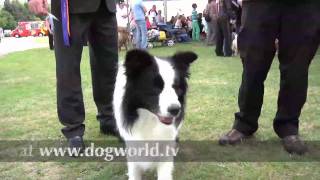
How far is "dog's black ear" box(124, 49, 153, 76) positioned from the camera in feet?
8.36

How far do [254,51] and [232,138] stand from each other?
0.75 metres

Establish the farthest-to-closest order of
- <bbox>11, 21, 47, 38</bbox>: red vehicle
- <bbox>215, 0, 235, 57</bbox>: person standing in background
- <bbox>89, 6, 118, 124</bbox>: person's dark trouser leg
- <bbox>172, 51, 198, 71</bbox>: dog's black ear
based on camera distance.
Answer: <bbox>11, 21, 47, 38</bbox>: red vehicle → <bbox>215, 0, 235, 57</bbox>: person standing in background → <bbox>89, 6, 118, 124</bbox>: person's dark trouser leg → <bbox>172, 51, 198, 71</bbox>: dog's black ear

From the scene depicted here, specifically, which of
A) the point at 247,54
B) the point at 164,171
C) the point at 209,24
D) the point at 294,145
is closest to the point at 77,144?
the point at 164,171

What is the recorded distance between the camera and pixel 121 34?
1293 centimetres

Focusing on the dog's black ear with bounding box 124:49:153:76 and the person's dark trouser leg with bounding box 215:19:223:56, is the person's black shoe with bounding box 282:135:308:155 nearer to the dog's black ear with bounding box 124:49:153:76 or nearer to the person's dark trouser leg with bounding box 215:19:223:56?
the dog's black ear with bounding box 124:49:153:76

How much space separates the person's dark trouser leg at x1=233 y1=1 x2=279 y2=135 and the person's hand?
1.57 meters

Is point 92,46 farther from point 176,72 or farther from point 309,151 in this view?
point 309,151

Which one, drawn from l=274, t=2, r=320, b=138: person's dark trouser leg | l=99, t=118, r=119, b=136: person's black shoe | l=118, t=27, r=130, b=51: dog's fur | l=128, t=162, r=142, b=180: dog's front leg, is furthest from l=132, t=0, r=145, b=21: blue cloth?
l=128, t=162, r=142, b=180: dog's front leg

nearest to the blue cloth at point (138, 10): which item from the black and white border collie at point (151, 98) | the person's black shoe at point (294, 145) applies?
the person's black shoe at point (294, 145)

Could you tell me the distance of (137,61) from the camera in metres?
2.60

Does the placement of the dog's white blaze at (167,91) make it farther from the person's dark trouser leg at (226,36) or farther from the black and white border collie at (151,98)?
the person's dark trouser leg at (226,36)

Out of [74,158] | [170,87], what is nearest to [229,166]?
[170,87]

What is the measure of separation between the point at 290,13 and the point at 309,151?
108 cm

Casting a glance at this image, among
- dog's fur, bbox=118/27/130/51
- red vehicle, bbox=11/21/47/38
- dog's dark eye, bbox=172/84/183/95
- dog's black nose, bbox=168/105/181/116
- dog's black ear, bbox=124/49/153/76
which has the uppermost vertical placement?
dog's black ear, bbox=124/49/153/76
